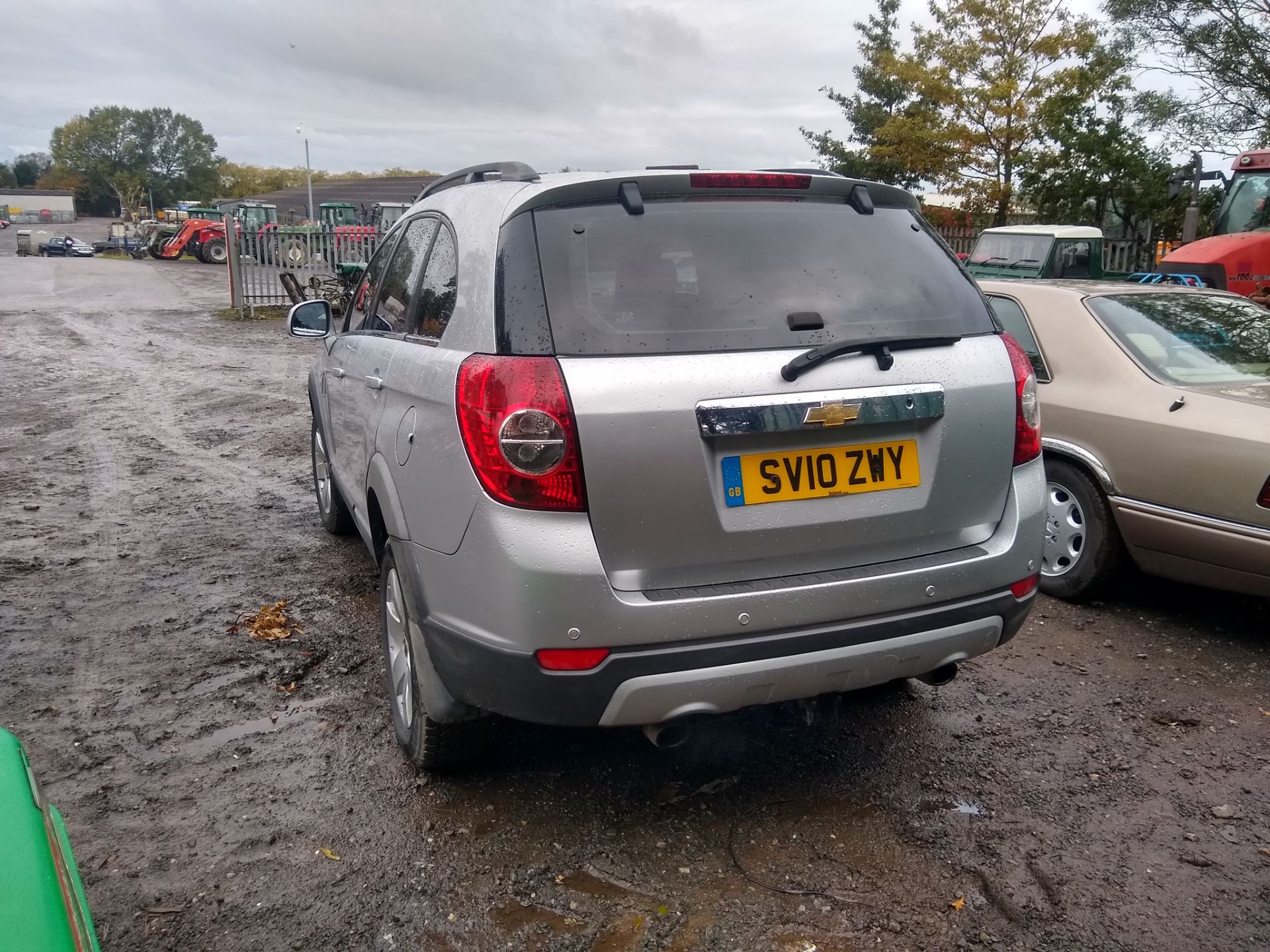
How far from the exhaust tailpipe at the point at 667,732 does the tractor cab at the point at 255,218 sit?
61.5 ft

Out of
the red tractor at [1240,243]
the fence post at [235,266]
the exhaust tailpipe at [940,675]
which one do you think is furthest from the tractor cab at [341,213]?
the exhaust tailpipe at [940,675]

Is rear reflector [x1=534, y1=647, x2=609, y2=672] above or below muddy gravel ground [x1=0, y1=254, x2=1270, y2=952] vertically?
above

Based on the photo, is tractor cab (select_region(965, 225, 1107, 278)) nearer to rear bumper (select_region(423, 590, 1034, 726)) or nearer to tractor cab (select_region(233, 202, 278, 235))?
tractor cab (select_region(233, 202, 278, 235))

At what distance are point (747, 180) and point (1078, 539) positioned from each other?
9.28 ft

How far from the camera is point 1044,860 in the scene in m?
2.81

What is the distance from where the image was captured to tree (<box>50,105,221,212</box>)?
126562 millimetres

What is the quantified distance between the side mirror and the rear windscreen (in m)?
2.66

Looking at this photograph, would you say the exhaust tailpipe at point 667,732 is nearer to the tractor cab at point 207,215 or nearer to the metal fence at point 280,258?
the metal fence at point 280,258

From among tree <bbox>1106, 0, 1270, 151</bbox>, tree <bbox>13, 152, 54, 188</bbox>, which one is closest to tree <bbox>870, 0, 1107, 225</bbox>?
tree <bbox>1106, 0, 1270, 151</bbox>

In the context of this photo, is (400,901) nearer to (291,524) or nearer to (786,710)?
(786,710)

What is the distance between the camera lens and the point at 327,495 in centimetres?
579

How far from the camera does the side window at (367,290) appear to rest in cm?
427

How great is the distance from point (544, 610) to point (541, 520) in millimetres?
216

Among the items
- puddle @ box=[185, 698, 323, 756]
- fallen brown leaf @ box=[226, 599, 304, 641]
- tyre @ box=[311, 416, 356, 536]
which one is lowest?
fallen brown leaf @ box=[226, 599, 304, 641]
